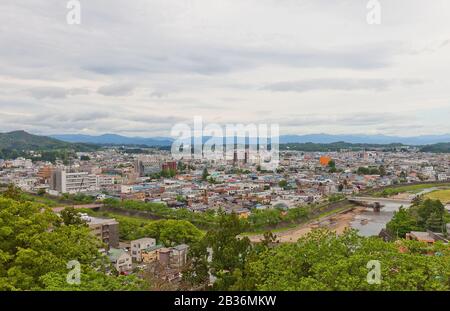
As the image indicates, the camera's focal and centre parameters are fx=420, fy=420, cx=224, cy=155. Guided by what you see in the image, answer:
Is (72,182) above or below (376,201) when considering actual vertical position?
above

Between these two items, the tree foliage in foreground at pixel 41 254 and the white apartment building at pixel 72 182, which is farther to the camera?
the white apartment building at pixel 72 182

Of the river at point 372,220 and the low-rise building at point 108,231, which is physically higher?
the low-rise building at point 108,231

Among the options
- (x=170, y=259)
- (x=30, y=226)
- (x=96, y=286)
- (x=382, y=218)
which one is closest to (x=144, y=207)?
(x=170, y=259)

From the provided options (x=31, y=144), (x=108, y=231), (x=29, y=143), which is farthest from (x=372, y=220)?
(x=29, y=143)

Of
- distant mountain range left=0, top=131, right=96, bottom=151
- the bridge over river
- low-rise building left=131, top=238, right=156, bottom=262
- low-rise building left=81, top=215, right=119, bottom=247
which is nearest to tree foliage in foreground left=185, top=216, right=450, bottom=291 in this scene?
low-rise building left=131, top=238, right=156, bottom=262

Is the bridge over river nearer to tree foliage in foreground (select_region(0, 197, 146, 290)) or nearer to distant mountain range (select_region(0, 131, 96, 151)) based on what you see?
tree foliage in foreground (select_region(0, 197, 146, 290))

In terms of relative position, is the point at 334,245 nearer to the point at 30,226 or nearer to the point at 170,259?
the point at 30,226

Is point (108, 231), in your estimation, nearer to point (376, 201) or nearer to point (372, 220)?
point (372, 220)

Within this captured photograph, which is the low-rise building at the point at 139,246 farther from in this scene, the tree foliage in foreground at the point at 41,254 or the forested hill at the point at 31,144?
the forested hill at the point at 31,144

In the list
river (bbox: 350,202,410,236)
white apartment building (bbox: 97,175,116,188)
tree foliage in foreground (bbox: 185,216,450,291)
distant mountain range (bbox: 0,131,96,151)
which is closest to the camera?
tree foliage in foreground (bbox: 185,216,450,291)

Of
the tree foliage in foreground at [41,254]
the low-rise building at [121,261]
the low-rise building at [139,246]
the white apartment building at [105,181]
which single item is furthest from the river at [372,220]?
the white apartment building at [105,181]
